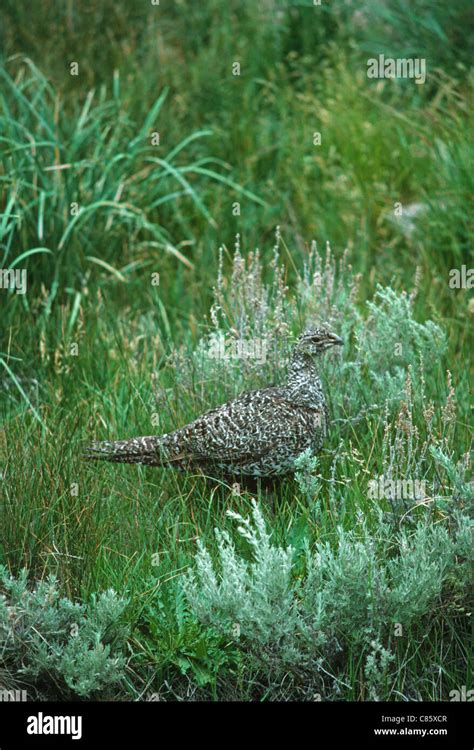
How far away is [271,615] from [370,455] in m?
1.10

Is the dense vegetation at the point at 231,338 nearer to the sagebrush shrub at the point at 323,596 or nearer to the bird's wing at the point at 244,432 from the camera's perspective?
the sagebrush shrub at the point at 323,596

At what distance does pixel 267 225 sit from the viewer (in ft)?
26.0

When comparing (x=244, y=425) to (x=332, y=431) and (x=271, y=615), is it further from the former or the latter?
(x=271, y=615)

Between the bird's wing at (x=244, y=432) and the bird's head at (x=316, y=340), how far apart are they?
0.99ft

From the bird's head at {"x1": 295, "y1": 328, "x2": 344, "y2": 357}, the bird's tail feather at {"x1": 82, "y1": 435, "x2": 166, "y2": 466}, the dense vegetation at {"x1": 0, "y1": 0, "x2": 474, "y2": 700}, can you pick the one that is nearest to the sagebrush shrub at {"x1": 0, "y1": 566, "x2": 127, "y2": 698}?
the dense vegetation at {"x1": 0, "y1": 0, "x2": 474, "y2": 700}

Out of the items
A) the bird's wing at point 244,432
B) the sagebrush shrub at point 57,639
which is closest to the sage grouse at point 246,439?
the bird's wing at point 244,432

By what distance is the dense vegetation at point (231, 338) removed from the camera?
4047 millimetres

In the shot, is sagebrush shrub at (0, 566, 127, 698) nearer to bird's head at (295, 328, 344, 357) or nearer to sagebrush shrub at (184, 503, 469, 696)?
sagebrush shrub at (184, 503, 469, 696)

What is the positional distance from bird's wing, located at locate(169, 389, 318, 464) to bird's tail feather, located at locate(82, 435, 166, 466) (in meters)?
0.11

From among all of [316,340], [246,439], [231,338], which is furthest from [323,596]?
[231,338]

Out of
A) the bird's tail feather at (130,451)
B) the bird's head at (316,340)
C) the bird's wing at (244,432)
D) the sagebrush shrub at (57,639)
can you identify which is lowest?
the sagebrush shrub at (57,639)

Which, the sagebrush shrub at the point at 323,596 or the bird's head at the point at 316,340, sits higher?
the bird's head at the point at 316,340

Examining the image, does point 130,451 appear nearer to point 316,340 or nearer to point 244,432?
point 244,432

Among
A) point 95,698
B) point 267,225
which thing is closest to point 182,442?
point 95,698
